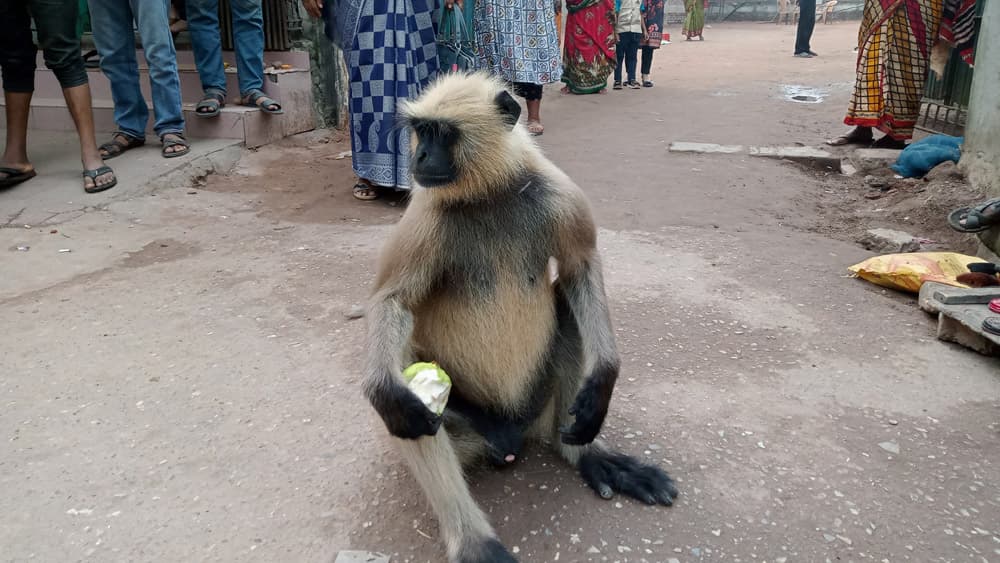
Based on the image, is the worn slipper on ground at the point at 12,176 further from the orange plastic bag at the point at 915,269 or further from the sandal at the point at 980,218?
the sandal at the point at 980,218

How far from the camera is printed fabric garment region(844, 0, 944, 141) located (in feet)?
20.1

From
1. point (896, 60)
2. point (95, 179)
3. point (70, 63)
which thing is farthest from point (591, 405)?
point (896, 60)

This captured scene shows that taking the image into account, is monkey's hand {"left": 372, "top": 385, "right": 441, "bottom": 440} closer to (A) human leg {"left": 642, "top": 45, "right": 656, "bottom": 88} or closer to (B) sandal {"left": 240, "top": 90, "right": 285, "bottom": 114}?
(B) sandal {"left": 240, "top": 90, "right": 285, "bottom": 114}

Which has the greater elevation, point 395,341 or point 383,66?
point 383,66

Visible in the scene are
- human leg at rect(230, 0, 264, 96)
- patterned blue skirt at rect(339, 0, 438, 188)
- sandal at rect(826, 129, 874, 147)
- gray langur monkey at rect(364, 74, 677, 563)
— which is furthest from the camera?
sandal at rect(826, 129, 874, 147)

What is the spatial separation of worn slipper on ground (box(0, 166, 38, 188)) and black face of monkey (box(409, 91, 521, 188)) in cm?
401

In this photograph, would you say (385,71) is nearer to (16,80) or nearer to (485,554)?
(16,80)

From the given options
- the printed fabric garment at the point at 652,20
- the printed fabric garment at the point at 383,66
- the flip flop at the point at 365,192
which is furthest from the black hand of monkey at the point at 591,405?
the printed fabric garment at the point at 652,20

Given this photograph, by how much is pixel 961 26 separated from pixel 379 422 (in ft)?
20.0

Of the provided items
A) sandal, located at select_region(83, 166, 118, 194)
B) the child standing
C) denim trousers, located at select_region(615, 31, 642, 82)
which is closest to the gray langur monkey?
sandal, located at select_region(83, 166, 118, 194)

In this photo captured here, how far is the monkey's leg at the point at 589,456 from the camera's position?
2115 millimetres

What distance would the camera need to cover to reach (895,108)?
20.6 feet

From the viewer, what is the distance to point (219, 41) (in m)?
5.79

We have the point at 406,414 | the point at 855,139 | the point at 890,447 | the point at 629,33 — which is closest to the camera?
the point at 406,414
